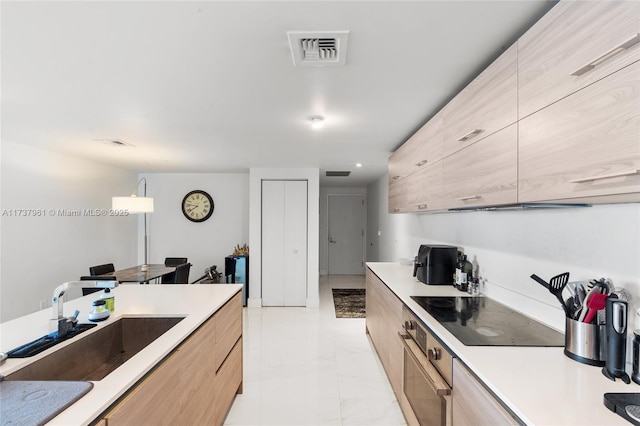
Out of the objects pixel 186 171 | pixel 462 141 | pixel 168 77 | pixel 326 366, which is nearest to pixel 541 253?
pixel 462 141

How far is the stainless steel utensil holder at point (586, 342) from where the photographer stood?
1137mm

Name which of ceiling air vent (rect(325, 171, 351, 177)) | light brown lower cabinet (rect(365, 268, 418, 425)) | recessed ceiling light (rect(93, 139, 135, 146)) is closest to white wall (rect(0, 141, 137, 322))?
recessed ceiling light (rect(93, 139, 135, 146))

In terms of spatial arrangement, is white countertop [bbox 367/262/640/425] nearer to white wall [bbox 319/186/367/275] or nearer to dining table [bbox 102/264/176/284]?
dining table [bbox 102/264/176/284]

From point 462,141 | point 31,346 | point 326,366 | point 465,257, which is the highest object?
point 462,141

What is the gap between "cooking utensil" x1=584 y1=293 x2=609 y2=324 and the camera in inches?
44.1

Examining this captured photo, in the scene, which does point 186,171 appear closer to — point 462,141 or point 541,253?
point 462,141

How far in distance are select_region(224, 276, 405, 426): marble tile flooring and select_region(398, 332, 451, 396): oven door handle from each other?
70 cm

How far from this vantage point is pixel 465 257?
2525mm

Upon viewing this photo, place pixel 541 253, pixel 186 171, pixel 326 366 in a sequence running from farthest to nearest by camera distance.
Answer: pixel 186 171, pixel 326 366, pixel 541 253

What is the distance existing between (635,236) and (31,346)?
2456 millimetres

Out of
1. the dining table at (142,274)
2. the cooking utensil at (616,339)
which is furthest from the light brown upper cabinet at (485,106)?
the dining table at (142,274)

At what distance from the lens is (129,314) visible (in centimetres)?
184

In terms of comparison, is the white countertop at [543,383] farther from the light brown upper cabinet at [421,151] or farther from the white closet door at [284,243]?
the white closet door at [284,243]

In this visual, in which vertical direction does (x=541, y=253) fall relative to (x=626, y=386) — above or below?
above
